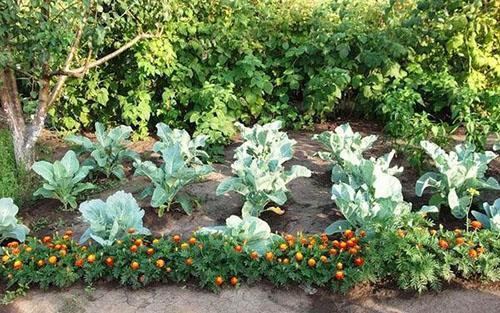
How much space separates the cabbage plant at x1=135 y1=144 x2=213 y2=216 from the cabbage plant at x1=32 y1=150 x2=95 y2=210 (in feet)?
1.63

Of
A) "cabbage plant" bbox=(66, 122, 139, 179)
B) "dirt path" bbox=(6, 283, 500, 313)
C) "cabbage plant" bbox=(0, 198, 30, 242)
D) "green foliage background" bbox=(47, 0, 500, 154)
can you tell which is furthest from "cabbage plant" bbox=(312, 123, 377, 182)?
"cabbage plant" bbox=(0, 198, 30, 242)

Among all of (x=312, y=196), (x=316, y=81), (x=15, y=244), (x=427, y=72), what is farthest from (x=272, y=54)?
(x=15, y=244)

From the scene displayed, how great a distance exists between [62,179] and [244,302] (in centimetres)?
184

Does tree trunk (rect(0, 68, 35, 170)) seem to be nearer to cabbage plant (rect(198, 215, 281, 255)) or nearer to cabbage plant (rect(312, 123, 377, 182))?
cabbage plant (rect(198, 215, 281, 255))

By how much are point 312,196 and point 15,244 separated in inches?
87.8

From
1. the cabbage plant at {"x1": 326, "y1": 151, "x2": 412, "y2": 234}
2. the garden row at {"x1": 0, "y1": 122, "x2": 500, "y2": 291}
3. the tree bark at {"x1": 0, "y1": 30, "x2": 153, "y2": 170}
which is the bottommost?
the garden row at {"x1": 0, "y1": 122, "x2": 500, "y2": 291}

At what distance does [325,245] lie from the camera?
3535mm

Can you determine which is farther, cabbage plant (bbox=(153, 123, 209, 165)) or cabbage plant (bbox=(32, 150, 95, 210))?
cabbage plant (bbox=(153, 123, 209, 165))

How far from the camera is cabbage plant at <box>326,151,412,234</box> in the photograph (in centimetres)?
362

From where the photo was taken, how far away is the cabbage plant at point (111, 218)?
3702 millimetres

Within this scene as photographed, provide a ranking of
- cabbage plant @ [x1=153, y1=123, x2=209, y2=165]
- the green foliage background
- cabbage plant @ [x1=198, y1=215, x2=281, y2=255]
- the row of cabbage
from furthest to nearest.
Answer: the green foliage background, cabbage plant @ [x1=153, y1=123, x2=209, y2=165], the row of cabbage, cabbage plant @ [x1=198, y1=215, x2=281, y2=255]

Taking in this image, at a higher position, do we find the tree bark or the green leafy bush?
the tree bark

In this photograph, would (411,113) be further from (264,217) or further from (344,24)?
(264,217)

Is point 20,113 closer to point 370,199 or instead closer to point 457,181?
point 370,199
